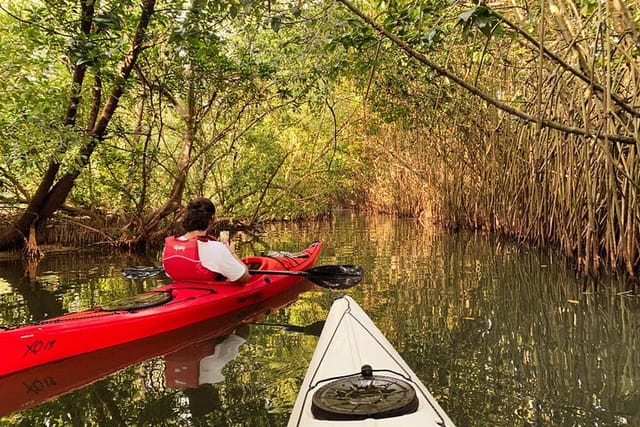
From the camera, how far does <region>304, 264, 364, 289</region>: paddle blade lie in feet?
16.0

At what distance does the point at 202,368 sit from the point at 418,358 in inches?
51.9

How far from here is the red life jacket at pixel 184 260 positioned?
407cm

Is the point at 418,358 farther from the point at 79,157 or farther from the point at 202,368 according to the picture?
the point at 79,157

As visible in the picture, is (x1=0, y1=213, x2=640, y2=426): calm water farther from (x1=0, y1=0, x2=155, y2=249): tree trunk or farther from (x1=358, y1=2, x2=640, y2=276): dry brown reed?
(x1=0, y1=0, x2=155, y2=249): tree trunk

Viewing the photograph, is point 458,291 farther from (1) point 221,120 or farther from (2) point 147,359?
(1) point 221,120

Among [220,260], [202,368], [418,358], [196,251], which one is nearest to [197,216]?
[196,251]

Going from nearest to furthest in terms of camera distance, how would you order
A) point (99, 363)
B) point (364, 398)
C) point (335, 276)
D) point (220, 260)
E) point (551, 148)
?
1. point (364, 398)
2. point (99, 363)
3. point (220, 260)
4. point (335, 276)
5. point (551, 148)

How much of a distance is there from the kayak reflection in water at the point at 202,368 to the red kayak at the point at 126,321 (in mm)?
345

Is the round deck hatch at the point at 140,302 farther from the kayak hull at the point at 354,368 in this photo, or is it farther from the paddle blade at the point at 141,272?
the kayak hull at the point at 354,368

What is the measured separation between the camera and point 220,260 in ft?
13.7

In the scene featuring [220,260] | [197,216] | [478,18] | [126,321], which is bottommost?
[126,321]

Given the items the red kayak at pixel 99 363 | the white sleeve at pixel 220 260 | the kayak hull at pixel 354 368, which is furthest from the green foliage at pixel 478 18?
the red kayak at pixel 99 363

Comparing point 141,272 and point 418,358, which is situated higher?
point 141,272

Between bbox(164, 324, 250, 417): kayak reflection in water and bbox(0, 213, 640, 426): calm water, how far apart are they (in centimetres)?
2
